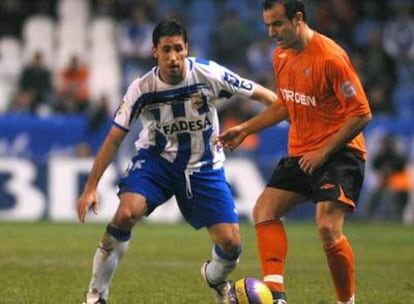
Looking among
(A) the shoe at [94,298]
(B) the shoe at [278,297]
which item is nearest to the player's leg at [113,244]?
(A) the shoe at [94,298]

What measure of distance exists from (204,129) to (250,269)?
140 inches

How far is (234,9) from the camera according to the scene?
24.8 metres

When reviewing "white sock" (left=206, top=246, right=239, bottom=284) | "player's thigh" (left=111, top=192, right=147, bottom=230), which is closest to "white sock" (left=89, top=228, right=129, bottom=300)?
"player's thigh" (left=111, top=192, right=147, bottom=230)

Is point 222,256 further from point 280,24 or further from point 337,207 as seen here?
point 280,24

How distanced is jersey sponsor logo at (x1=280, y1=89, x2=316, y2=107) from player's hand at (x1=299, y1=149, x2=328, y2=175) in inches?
14.1

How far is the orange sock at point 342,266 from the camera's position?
8164 mm

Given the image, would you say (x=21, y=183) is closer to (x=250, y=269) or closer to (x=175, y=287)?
(x=250, y=269)

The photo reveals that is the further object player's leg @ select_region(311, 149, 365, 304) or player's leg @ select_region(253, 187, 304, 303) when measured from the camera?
player's leg @ select_region(253, 187, 304, 303)

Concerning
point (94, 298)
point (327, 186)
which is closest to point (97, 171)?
point (94, 298)

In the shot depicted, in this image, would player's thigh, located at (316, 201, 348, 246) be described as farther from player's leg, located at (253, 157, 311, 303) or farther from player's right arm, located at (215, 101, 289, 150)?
player's right arm, located at (215, 101, 289, 150)

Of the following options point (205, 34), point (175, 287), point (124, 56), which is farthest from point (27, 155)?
point (175, 287)

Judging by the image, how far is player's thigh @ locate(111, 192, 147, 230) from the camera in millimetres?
8086

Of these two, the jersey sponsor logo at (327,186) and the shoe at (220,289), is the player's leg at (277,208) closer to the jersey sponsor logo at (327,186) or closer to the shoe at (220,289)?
the jersey sponsor logo at (327,186)

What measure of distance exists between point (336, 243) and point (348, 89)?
1.07 m
